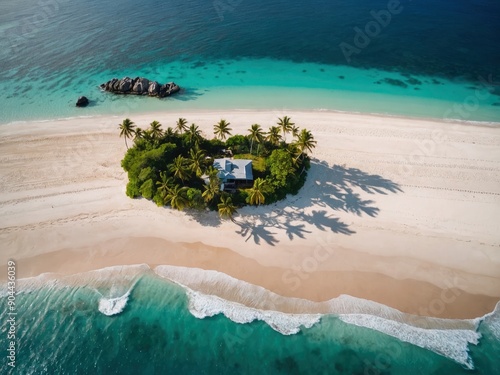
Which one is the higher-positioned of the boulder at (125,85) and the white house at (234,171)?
the boulder at (125,85)

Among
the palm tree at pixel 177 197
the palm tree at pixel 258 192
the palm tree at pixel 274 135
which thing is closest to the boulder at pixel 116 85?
the palm tree at pixel 177 197

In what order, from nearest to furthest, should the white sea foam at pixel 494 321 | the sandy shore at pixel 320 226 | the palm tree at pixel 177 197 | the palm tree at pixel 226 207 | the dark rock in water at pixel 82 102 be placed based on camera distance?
the white sea foam at pixel 494 321
the sandy shore at pixel 320 226
the palm tree at pixel 226 207
the palm tree at pixel 177 197
the dark rock in water at pixel 82 102

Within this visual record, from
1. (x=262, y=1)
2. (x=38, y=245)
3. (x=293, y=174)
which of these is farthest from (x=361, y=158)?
(x=262, y=1)

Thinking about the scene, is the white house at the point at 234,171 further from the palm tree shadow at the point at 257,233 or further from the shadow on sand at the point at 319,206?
the palm tree shadow at the point at 257,233

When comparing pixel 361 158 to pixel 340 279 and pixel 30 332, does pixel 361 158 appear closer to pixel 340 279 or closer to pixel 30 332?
pixel 340 279

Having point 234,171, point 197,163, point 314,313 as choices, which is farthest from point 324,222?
point 197,163

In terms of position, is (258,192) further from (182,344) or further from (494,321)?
(494,321)
